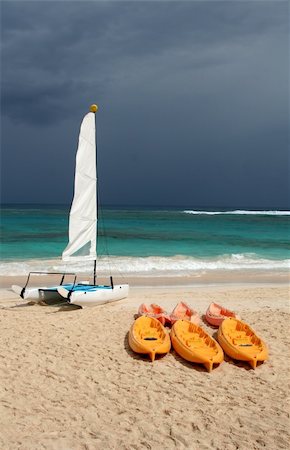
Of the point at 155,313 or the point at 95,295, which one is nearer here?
the point at 155,313

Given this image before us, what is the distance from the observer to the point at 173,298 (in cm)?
1491

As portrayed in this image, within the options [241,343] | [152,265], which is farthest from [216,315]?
[152,265]

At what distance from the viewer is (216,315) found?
Result: 12.2m

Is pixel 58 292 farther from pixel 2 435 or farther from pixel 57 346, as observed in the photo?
pixel 2 435

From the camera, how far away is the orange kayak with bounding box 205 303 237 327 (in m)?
11.7

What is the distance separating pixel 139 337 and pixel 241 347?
2.31 metres

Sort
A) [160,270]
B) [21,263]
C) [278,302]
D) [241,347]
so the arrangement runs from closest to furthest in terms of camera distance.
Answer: [241,347], [278,302], [160,270], [21,263]

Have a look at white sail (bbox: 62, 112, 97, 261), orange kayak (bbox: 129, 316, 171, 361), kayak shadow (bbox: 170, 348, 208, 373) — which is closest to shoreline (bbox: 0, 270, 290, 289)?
white sail (bbox: 62, 112, 97, 261)

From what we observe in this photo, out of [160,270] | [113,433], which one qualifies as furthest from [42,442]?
[160,270]

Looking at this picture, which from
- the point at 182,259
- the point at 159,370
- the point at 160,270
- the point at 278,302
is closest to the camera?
the point at 159,370

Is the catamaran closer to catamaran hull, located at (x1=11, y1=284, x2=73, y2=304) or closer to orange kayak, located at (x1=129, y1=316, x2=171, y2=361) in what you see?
catamaran hull, located at (x1=11, y1=284, x2=73, y2=304)

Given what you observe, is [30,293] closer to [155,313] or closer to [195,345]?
[155,313]

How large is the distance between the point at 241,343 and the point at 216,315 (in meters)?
2.27

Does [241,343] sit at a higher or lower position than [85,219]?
lower
